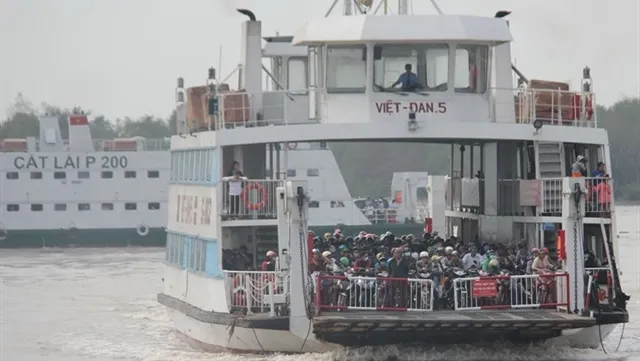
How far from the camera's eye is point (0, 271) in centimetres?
4753

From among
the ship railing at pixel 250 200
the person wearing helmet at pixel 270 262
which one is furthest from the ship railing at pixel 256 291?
the ship railing at pixel 250 200

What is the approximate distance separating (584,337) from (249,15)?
24.5 feet

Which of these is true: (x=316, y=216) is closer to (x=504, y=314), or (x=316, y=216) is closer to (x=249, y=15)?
(x=249, y=15)

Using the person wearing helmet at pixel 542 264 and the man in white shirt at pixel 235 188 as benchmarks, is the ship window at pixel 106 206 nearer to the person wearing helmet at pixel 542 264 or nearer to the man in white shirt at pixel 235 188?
the man in white shirt at pixel 235 188

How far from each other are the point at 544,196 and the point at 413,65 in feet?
9.07

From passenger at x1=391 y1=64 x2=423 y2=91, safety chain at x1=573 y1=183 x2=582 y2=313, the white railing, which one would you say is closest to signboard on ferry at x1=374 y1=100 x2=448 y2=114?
passenger at x1=391 y1=64 x2=423 y2=91

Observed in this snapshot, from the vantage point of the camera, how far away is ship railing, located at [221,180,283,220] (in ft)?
73.3

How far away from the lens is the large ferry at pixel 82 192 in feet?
205

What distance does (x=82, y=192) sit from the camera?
208 feet

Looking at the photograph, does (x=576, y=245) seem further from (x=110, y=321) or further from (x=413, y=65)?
(x=110, y=321)

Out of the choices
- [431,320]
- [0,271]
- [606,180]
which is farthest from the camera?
[0,271]

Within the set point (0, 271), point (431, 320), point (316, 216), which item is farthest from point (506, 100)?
point (316, 216)

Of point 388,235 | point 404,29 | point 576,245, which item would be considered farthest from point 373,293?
point 388,235

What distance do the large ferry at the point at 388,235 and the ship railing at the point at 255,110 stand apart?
0.04 metres
